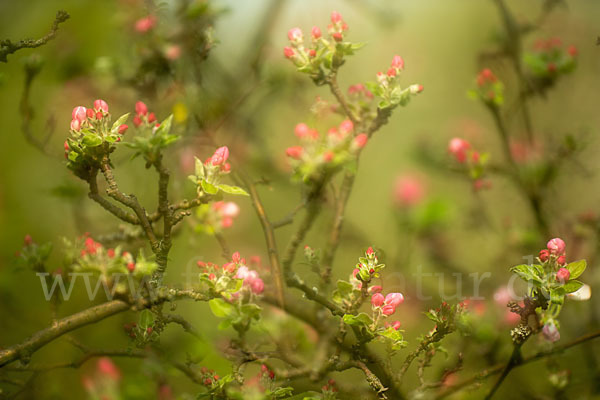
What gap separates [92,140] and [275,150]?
1089 millimetres

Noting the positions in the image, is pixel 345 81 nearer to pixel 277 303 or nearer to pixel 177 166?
pixel 177 166

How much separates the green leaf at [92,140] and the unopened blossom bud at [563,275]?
63cm

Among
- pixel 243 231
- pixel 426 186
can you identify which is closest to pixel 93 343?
pixel 243 231

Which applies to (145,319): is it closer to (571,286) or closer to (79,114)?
(79,114)

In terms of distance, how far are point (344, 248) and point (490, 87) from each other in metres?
0.55

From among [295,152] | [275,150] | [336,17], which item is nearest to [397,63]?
[336,17]

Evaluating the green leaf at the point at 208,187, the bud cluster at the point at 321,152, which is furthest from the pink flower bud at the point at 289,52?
the green leaf at the point at 208,187

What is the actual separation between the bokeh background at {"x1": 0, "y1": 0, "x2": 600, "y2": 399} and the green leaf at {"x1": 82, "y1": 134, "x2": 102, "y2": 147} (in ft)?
0.72

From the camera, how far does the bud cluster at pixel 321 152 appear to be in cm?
68

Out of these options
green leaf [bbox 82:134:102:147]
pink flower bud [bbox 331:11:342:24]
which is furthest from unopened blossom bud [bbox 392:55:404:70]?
green leaf [bbox 82:134:102:147]

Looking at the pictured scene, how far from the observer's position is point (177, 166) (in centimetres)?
120

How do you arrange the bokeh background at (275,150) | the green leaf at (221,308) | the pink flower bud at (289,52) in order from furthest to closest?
the bokeh background at (275,150) < the pink flower bud at (289,52) < the green leaf at (221,308)

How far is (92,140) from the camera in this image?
659 millimetres

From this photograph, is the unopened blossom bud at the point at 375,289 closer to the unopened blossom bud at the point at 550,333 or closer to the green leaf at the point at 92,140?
the unopened blossom bud at the point at 550,333
